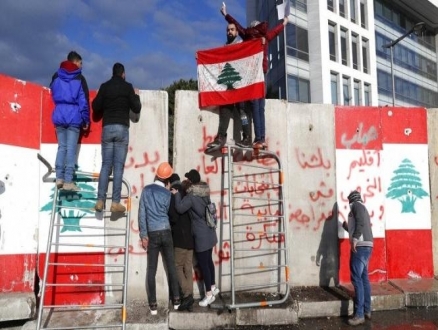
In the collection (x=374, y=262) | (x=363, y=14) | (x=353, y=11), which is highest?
(x=363, y=14)

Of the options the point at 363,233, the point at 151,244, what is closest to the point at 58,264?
the point at 151,244

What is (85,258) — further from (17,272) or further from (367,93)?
(367,93)

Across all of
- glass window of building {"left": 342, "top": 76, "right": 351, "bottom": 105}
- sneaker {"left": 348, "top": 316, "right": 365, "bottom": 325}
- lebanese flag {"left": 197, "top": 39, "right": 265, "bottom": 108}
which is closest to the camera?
sneaker {"left": 348, "top": 316, "right": 365, "bottom": 325}

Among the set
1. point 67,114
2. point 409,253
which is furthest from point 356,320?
point 67,114

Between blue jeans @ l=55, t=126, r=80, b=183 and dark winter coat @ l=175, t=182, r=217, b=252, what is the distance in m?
1.61

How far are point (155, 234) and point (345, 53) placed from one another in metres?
35.1

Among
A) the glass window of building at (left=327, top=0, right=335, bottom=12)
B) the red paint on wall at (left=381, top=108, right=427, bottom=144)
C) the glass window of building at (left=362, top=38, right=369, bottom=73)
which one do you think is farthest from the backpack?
the glass window of building at (left=362, top=38, right=369, bottom=73)

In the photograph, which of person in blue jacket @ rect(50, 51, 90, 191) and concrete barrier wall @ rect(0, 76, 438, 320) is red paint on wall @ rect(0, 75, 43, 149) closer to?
concrete barrier wall @ rect(0, 76, 438, 320)

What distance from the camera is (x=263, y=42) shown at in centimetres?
757

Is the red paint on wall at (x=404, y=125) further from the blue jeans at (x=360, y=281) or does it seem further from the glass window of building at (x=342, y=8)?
the glass window of building at (x=342, y=8)

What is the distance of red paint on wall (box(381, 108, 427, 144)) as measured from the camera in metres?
8.32

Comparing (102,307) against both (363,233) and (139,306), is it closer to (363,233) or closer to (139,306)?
(139,306)

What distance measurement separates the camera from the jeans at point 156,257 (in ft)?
21.1

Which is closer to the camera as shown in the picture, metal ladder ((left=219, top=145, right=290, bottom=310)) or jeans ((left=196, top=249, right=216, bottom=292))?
jeans ((left=196, top=249, right=216, bottom=292))
